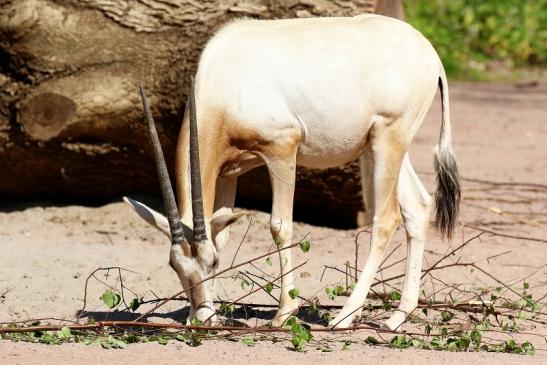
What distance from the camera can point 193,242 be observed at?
17.5ft

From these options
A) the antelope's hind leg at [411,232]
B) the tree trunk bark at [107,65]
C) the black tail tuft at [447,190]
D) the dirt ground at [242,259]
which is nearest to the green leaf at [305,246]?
the dirt ground at [242,259]

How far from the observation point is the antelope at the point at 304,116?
18.6ft

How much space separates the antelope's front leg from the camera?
5.75m

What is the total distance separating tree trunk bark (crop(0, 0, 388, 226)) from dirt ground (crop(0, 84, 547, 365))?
58 centimetres

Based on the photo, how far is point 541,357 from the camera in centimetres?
519

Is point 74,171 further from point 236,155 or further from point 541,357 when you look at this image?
point 541,357

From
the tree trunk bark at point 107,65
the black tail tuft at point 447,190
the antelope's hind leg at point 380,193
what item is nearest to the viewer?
the antelope's hind leg at point 380,193

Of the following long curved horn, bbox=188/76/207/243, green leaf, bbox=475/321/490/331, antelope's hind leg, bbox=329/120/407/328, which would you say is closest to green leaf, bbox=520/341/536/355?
green leaf, bbox=475/321/490/331

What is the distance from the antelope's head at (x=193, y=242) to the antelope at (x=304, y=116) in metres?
0.03

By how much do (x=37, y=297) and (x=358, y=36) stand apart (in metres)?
2.29

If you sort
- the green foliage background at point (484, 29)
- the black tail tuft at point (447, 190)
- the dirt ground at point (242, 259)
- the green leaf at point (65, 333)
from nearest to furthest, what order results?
the dirt ground at point (242, 259) < the green leaf at point (65, 333) < the black tail tuft at point (447, 190) < the green foliage background at point (484, 29)

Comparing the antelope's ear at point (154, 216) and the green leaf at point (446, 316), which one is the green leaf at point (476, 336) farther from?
the antelope's ear at point (154, 216)

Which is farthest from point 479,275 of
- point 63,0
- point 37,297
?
point 63,0

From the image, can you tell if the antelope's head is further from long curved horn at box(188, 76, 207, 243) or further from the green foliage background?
the green foliage background
